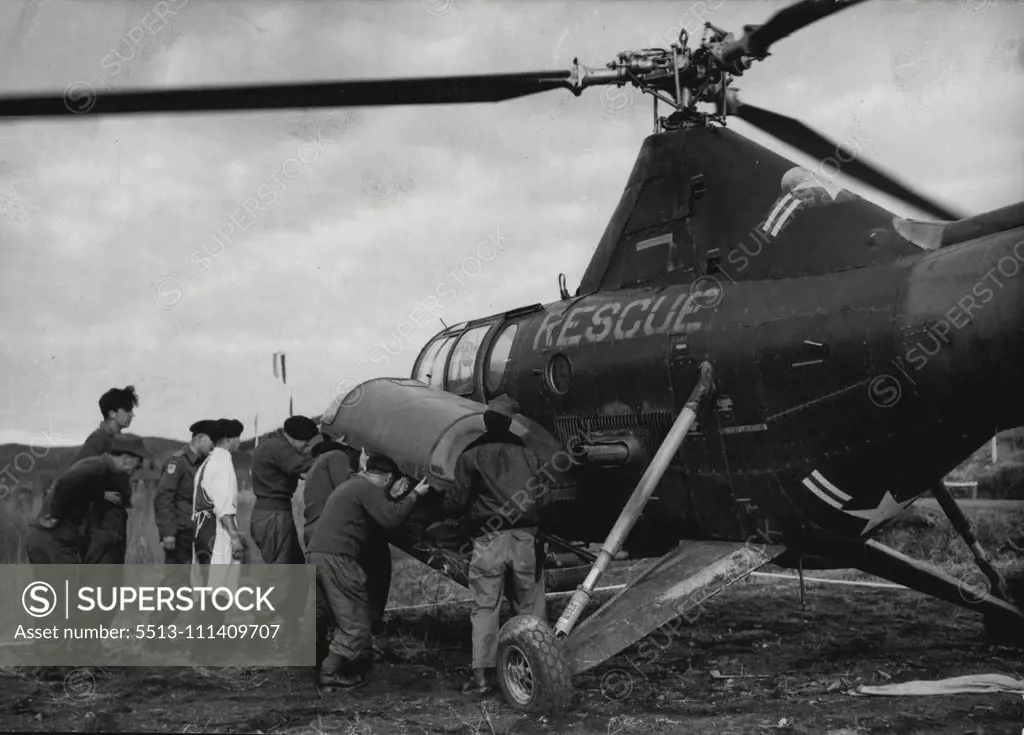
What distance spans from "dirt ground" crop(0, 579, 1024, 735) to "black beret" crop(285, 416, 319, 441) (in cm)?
203

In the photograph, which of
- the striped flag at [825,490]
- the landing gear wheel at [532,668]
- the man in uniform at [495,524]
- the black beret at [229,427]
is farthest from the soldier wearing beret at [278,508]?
the striped flag at [825,490]

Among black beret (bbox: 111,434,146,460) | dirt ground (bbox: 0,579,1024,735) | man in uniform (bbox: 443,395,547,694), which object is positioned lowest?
dirt ground (bbox: 0,579,1024,735)

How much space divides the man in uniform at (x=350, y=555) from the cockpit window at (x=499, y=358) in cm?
170

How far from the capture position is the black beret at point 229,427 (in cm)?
862

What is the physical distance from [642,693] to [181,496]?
4613 millimetres

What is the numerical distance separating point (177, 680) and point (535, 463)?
3.12 metres

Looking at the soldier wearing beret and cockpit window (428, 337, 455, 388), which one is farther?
cockpit window (428, 337, 455, 388)

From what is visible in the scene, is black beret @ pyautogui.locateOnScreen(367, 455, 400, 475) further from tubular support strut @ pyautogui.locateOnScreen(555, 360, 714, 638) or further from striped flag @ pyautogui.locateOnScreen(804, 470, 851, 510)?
striped flag @ pyautogui.locateOnScreen(804, 470, 851, 510)

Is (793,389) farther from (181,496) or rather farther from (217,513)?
(181,496)

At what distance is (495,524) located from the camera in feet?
21.9

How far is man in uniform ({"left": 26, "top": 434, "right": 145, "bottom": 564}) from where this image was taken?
7.01 m

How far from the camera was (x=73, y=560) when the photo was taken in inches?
278

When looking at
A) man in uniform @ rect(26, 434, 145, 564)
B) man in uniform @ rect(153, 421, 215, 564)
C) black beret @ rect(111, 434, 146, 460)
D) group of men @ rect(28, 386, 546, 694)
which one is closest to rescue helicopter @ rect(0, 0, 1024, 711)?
group of men @ rect(28, 386, 546, 694)

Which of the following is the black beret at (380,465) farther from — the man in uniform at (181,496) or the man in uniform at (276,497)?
the man in uniform at (181,496)
